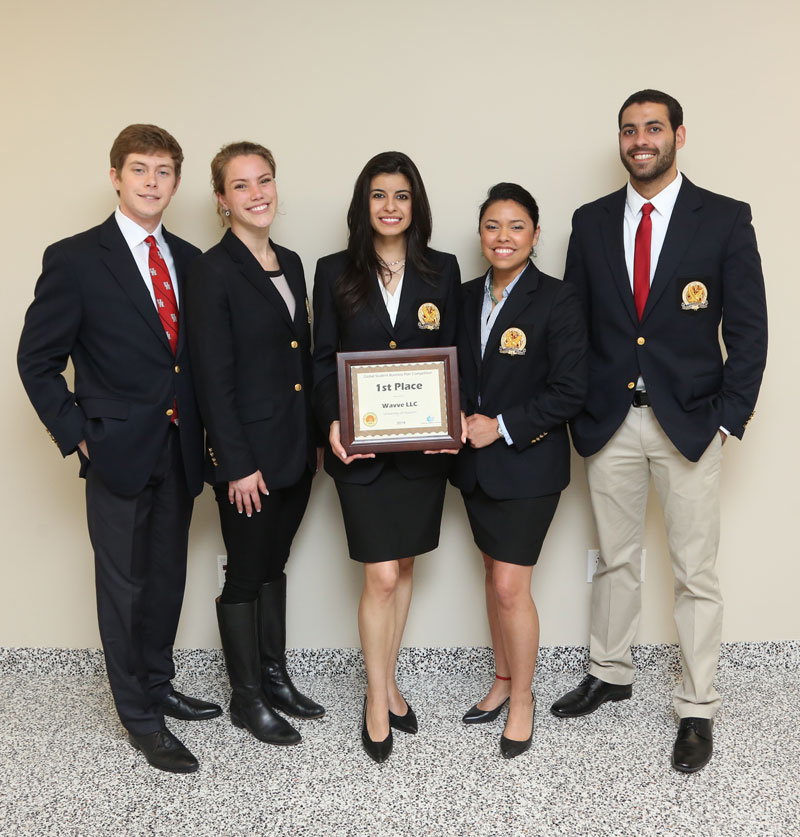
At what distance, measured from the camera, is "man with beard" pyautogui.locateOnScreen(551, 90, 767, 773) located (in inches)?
88.7

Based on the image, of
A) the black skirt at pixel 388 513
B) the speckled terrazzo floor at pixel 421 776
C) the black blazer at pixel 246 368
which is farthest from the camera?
the black skirt at pixel 388 513

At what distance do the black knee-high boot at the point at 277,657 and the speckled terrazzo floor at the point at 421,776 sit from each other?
2.7 inches

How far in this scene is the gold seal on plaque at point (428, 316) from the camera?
2.24 meters

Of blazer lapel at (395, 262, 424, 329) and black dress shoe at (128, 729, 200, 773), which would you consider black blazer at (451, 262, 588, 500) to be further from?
black dress shoe at (128, 729, 200, 773)

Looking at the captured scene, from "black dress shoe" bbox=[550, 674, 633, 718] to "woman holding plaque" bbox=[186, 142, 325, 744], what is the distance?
90 cm

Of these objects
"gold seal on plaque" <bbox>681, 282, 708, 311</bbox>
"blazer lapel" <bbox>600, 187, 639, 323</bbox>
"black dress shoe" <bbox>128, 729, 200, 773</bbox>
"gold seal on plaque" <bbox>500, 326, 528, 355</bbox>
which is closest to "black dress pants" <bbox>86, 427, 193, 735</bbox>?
"black dress shoe" <bbox>128, 729, 200, 773</bbox>

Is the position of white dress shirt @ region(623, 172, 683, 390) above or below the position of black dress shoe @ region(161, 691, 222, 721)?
above

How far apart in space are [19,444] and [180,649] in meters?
0.97

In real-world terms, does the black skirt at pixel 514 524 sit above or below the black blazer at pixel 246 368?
below

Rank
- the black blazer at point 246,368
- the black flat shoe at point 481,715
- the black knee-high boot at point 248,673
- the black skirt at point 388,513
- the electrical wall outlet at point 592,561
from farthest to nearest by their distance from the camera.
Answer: the electrical wall outlet at point 592,561
the black flat shoe at point 481,715
the black knee-high boot at point 248,673
the black skirt at point 388,513
the black blazer at point 246,368

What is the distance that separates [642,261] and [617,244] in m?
0.09

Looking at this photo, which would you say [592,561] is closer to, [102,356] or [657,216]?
[657,216]

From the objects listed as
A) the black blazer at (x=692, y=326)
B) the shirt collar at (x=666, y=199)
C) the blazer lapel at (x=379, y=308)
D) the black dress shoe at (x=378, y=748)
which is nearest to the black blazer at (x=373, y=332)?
the blazer lapel at (x=379, y=308)

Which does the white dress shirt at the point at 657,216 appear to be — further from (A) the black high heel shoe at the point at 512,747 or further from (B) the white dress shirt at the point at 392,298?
(A) the black high heel shoe at the point at 512,747
